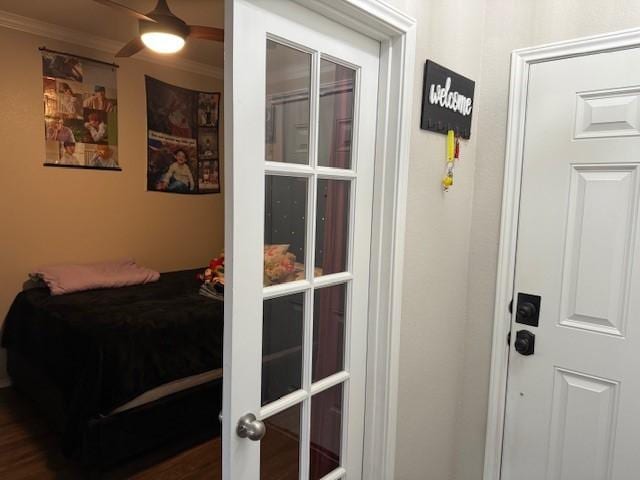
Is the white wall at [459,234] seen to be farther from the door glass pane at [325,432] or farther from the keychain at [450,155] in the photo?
the door glass pane at [325,432]

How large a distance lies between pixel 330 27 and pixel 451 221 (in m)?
0.88

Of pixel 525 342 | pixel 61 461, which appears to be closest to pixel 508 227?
pixel 525 342

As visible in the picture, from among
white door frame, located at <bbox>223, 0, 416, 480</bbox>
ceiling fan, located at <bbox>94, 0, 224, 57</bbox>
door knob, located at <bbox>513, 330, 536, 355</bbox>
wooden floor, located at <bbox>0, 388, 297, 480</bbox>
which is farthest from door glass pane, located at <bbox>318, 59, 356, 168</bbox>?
wooden floor, located at <bbox>0, 388, 297, 480</bbox>

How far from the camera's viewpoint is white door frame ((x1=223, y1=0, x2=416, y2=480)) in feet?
4.51

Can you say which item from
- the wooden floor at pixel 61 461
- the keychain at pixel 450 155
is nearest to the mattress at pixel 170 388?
the wooden floor at pixel 61 461

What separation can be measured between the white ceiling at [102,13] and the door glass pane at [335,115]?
2.01 m

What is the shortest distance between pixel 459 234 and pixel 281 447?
1.07 meters

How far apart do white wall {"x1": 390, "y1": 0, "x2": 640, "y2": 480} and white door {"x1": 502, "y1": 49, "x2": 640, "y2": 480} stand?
0.41 feet

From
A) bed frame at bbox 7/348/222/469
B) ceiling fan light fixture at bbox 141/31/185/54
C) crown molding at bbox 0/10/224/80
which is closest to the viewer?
bed frame at bbox 7/348/222/469

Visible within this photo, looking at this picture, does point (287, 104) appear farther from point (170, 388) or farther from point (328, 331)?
point (170, 388)

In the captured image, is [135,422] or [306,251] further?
[135,422]

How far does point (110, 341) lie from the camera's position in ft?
7.46

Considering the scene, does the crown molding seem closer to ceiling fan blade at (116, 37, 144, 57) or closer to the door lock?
ceiling fan blade at (116, 37, 144, 57)

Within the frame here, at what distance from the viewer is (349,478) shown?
1518mm
